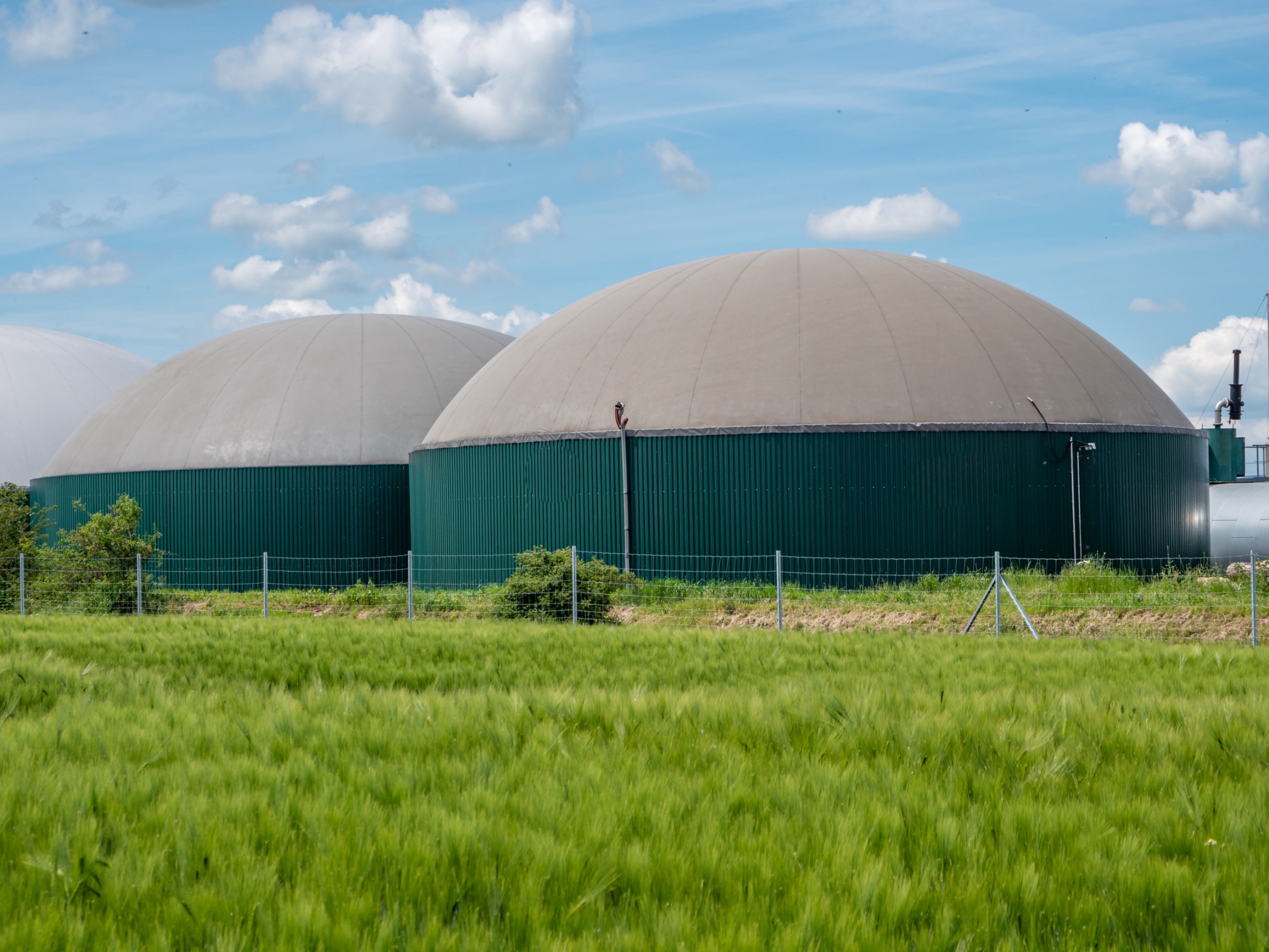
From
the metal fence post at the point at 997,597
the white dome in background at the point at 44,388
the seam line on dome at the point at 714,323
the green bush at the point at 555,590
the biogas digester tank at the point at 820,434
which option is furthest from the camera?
the white dome in background at the point at 44,388

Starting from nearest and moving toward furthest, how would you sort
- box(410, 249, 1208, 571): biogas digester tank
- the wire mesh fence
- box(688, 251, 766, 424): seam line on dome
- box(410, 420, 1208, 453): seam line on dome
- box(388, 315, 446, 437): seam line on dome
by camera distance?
the wire mesh fence < box(410, 420, 1208, 453): seam line on dome < box(410, 249, 1208, 571): biogas digester tank < box(688, 251, 766, 424): seam line on dome < box(388, 315, 446, 437): seam line on dome

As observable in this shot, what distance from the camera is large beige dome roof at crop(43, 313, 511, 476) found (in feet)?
109

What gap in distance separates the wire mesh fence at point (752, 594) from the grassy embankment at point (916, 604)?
4 cm

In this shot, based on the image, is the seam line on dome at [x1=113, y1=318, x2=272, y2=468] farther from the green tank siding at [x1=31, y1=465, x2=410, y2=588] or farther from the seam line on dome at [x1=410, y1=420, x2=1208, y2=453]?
the seam line on dome at [x1=410, y1=420, x2=1208, y2=453]

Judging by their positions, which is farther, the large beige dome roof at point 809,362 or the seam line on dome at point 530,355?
the seam line on dome at point 530,355

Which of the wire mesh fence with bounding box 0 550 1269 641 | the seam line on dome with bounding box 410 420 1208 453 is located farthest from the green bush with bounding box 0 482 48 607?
the seam line on dome with bounding box 410 420 1208 453

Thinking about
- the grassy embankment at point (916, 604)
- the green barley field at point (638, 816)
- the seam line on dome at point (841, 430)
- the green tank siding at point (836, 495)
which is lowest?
the grassy embankment at point (916, 604)

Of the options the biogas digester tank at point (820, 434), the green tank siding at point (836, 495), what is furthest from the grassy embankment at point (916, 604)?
the biogas digester tank at point (820, 434)

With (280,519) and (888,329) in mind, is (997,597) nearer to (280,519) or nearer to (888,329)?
(888,329)

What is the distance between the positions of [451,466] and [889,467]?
34.3 feet

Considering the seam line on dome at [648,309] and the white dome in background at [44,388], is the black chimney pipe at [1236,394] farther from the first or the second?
the white dome in background at [44,388]

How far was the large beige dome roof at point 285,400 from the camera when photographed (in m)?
33.4

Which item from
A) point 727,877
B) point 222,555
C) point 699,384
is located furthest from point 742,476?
point 727,877

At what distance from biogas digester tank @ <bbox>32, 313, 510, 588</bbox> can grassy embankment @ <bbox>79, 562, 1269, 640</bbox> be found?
22.9ft
